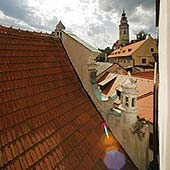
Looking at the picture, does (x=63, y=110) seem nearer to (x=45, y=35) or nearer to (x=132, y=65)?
(x=45, y=35)

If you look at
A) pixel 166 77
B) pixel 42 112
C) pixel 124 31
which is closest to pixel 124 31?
pixel 124 31

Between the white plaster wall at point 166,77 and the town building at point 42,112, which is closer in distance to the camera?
the white plaster wall at point 166,77

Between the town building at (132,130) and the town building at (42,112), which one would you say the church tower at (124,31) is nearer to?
the town building at (132,130)

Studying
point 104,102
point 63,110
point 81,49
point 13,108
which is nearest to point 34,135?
point 13,108

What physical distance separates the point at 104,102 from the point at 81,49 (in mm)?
1985

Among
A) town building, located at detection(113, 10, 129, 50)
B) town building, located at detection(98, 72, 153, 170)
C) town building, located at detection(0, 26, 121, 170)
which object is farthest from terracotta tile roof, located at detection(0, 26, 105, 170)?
town building, located at detection(113, 10, 129, 50)

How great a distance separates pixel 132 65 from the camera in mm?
42469

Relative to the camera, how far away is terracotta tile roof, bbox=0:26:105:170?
3934mm

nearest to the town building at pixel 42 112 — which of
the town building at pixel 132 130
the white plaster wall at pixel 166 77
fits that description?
the town building at pixel 132 130

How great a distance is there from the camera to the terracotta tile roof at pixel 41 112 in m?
3.93

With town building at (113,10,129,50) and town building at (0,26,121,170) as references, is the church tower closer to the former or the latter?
town building at (113,10,129,50)

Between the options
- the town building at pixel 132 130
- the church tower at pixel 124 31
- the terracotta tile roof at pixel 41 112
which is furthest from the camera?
the church tower at pixel 124 31

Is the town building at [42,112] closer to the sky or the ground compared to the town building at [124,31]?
closer to the ground

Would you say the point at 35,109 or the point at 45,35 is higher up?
the point at 45,35
